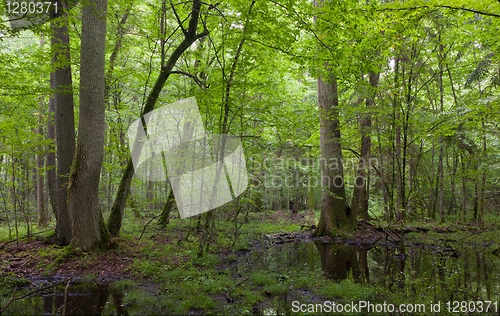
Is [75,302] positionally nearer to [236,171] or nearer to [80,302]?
[80,302]

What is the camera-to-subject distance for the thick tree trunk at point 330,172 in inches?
430

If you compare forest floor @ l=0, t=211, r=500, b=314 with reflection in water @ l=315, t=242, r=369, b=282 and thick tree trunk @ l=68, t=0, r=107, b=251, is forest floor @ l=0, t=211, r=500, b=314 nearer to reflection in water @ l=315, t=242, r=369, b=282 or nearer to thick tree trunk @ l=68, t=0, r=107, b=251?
A: thick tree trunk @ l=68, t=0, r=107, b=251

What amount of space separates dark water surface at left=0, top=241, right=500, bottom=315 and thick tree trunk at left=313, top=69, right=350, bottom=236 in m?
1.07

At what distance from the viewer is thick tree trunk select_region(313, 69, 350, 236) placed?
10.9m

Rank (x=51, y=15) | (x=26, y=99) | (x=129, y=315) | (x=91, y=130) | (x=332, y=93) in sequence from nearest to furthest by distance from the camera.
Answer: (x=129, y=315)
(x=91, y=130)
(x=51, y=15)
(x=26, y=99)
(x=332, y=93)

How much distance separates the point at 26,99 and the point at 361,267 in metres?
9.55

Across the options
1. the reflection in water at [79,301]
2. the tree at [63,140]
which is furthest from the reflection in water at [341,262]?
the tree at [63,140]

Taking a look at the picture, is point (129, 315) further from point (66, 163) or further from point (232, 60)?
point (232, 60)

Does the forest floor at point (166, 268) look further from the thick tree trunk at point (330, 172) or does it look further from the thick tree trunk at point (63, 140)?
the thick tree trunk at point (330, 172)

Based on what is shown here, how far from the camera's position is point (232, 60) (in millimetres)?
7266

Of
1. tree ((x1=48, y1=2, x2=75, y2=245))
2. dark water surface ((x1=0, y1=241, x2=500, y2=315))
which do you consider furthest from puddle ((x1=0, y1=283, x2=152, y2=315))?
tree ((x1=48, y1=2, x2=75, y2=245))

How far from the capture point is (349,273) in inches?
264

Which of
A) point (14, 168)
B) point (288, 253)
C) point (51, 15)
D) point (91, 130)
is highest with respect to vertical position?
point (51, 15)

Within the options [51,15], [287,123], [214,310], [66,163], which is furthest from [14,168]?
[287,123]
